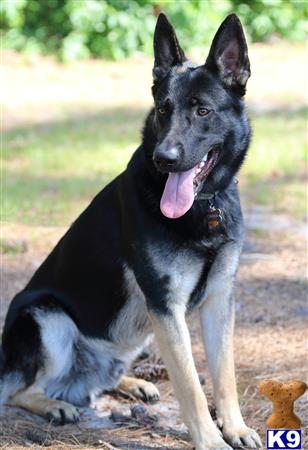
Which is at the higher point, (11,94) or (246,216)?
(11,94)

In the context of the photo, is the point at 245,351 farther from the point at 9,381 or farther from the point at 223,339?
the point at 9,381

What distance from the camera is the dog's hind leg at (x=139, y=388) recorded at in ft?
15.7

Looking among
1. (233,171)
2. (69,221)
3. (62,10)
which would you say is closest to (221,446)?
(233,171)

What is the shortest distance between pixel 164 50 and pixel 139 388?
→ 179 centimetres

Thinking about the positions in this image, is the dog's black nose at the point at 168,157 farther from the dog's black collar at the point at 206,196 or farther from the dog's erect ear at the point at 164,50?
the dog's erect ear at the point at 164,50

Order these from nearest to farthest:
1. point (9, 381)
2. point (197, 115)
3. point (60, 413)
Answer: point (197, 115), point (60, 413), point (9, 381)

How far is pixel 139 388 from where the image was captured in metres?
4.82

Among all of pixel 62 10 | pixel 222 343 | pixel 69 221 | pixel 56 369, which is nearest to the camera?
pixel 222 343

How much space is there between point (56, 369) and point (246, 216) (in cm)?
370

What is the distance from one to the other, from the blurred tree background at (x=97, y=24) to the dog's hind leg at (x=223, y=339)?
32.0 ft

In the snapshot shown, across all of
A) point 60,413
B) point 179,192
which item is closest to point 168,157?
point 179,192

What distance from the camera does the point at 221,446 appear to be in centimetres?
399

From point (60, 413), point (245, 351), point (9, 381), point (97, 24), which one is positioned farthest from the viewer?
point (97, 24)

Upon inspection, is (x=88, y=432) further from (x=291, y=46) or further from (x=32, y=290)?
(x=291, y=46)
